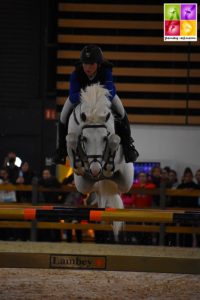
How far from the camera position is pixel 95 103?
5.09 metres

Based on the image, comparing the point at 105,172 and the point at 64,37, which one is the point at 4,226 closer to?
the point at 105,172

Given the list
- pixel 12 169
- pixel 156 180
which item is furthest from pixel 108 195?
pixel 12 169

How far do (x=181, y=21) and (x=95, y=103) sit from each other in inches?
362

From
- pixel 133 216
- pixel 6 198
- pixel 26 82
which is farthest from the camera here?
pixel 26 82

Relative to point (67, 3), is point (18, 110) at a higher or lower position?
lower

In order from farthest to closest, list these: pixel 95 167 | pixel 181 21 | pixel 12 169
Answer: pixel 181 21
pixel 12 169
pixel 95 167

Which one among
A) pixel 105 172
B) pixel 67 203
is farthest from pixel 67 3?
pixel 105 172

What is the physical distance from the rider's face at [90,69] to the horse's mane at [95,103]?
0.19 meters

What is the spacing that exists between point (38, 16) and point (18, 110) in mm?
2109

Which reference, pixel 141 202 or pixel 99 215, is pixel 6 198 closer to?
pixel 141 202

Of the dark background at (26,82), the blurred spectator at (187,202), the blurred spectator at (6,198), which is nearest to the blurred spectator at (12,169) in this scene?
the blurred spectator at (6,198)

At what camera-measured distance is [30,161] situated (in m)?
14.3

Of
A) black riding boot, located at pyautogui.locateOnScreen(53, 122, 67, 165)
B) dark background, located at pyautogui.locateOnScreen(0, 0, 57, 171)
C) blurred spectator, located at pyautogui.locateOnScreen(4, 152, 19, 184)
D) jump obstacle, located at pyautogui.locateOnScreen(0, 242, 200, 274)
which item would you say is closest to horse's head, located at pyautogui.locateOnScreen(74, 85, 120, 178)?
jump obstacle, located at pyautogui.locateOnScreen(0, 242, 200, 274)

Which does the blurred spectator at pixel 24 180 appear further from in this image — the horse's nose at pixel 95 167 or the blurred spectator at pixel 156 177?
the horse's nose at pixel 95 167
